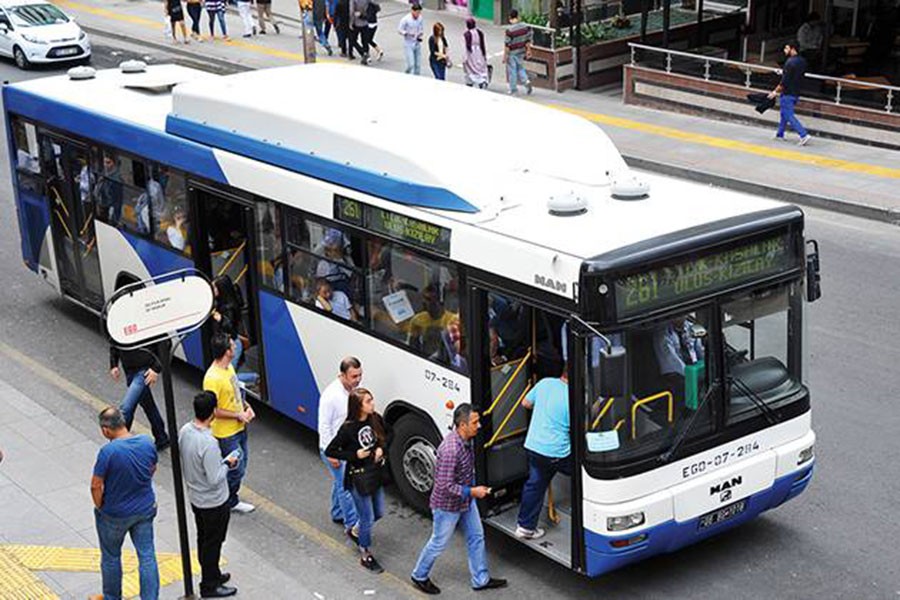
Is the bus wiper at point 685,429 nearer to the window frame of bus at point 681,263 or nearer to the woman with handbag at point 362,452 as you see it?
the window frame of bus at point 681,263

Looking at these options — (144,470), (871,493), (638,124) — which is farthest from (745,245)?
(638,124)

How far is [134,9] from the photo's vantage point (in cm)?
3775

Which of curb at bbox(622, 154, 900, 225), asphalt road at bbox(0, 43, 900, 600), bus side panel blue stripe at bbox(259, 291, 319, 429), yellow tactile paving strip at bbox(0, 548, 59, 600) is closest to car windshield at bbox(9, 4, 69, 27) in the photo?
curb at bbox(622, 154, 900, 225)

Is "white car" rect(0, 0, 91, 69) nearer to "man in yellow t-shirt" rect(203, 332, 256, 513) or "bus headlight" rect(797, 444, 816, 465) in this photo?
"man in yellow t-shirt" rect(203, 332, 256, 513)

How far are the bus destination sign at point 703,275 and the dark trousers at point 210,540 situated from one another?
3114 mm

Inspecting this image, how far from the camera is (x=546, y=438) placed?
938 centimetres

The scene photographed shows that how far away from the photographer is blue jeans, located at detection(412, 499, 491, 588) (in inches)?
378

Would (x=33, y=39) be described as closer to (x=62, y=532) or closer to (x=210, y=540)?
(x=62, y=532)

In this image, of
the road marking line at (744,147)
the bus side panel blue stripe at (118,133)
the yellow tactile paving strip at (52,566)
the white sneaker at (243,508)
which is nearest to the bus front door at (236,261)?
the bus side panel blue stripe at (118,133)

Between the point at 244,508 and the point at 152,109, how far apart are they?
4935mm

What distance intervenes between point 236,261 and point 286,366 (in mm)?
1471

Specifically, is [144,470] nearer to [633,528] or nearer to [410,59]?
[633,528]

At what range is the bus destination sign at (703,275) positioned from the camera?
894 cm

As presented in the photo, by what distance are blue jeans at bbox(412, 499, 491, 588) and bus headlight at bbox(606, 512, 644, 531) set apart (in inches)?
40.7
